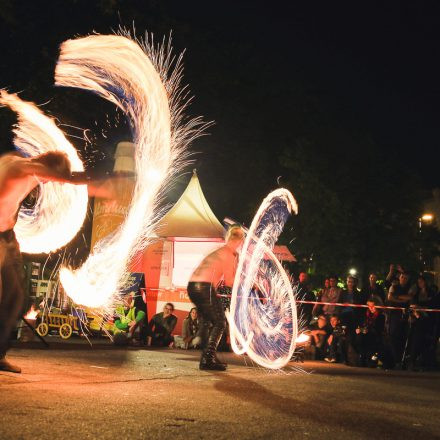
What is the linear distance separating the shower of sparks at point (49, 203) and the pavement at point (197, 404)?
62.6 inches

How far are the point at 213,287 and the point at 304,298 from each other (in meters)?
6.38

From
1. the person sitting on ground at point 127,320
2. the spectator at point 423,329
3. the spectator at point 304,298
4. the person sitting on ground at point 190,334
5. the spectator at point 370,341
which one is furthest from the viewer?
the person sitting on ground at point 127,320

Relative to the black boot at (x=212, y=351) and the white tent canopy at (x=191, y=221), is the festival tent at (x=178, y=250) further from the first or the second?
the black boot at (x=212, y=351)

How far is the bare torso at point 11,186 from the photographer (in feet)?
19.4

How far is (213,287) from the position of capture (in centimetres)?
849

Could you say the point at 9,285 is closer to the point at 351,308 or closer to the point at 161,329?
the point at 351,308

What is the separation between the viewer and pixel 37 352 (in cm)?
984

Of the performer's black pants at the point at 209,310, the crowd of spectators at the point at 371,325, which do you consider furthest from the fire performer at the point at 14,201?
the crowd of spectators at the point at 371,325

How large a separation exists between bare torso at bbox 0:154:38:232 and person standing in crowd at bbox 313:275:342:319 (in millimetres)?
9007

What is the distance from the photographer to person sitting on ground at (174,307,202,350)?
577 inches

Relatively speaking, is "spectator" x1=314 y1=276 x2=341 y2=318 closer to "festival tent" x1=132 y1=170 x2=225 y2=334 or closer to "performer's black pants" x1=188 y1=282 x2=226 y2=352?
"festival tent" x1=132 y1=170 x2=225 y2=334

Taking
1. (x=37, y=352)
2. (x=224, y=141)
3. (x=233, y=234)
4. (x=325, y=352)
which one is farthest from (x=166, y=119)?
(x=224, y=141)

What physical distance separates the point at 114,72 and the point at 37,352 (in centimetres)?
488

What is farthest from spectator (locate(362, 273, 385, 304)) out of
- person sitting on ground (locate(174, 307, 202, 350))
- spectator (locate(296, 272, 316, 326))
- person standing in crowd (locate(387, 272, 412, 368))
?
person sitting on ground (locate(174, 307, 202, 350))
